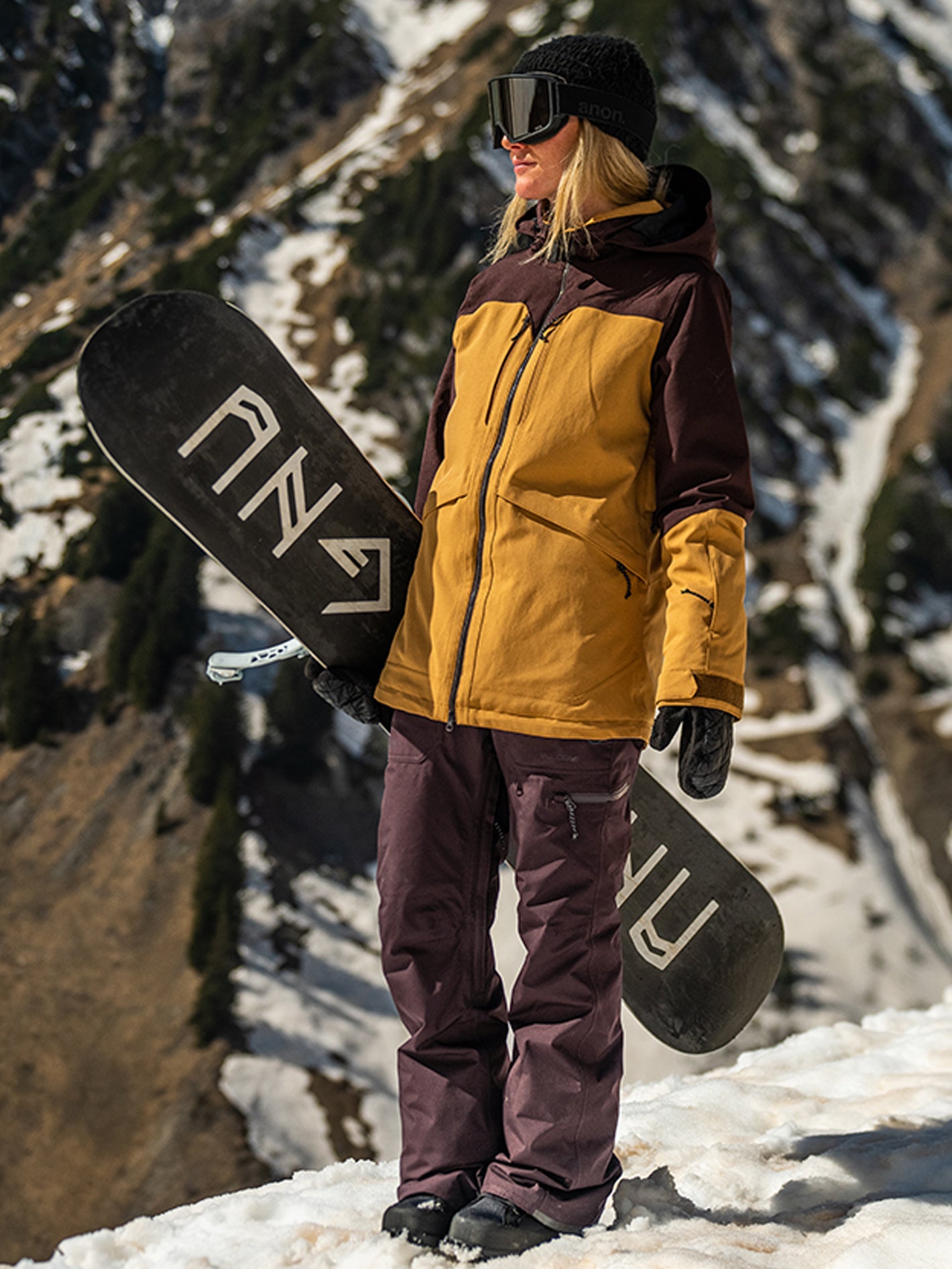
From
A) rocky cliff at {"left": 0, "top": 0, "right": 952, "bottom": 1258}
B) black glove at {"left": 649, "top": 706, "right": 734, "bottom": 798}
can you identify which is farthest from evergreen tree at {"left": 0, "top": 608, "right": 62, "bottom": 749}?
black glove at {"left": 649, "top": 706, "right": 734, "bottom": 798}

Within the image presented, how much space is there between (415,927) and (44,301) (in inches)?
1291

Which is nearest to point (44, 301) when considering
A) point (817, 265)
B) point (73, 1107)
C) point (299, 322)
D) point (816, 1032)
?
point (299, 322)

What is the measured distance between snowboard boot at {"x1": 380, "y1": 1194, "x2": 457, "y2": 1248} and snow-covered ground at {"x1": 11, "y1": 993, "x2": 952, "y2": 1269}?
32mm

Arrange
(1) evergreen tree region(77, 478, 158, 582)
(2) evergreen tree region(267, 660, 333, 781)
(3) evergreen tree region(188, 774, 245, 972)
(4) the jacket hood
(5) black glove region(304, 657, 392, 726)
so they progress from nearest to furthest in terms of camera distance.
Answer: (4) the jacket hood < (5) black glove region(304, 657, 392, 726) < (3) evergreen tree region(188, 774, 245, 972) < (2) evergreen tree region(267, 660, 333, 781) < (1) evergreen tree region(77, 478, 158, 582)

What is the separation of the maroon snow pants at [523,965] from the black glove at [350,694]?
0.76 feet

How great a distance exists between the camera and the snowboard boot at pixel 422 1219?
2033 millimetres

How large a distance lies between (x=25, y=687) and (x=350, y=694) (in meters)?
23.2

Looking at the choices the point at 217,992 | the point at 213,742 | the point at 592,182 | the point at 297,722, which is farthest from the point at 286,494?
the point at 297,722

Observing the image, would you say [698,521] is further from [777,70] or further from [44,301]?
[777,70]

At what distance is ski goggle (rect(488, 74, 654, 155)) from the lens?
2.26m

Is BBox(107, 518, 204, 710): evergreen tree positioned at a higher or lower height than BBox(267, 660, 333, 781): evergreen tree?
higher

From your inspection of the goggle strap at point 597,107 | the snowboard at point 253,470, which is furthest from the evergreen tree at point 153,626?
the goggle strap at point 597,107

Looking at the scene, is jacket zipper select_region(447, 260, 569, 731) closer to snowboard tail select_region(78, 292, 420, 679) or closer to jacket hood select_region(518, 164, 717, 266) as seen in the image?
jacket hood select_region(518, 164, 717, 266)

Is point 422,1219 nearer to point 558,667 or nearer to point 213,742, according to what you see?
point 558,667
